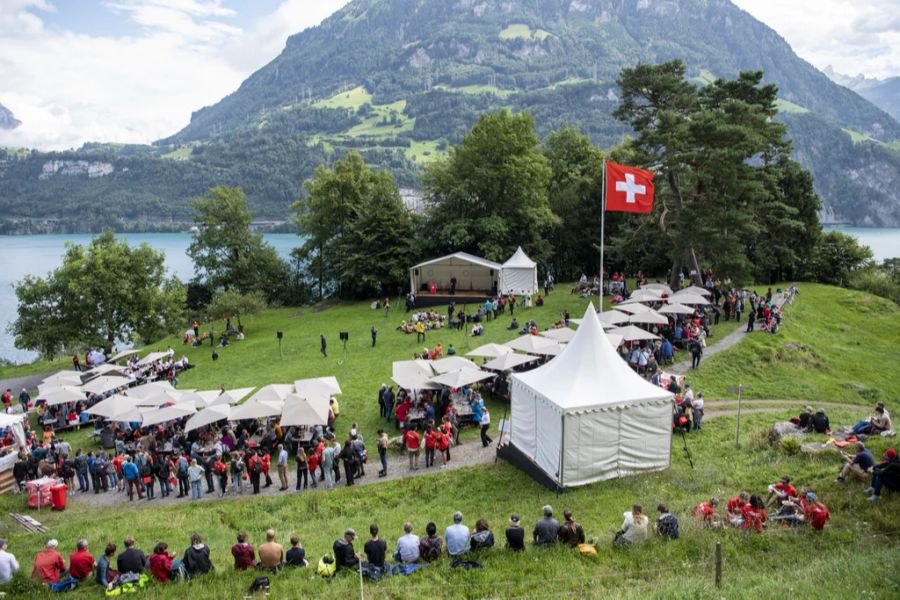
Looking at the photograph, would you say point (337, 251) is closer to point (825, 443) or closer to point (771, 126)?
point (771, 126)

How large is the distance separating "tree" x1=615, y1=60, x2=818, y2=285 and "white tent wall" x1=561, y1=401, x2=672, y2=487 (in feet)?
60.6

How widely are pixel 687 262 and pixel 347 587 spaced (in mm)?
29593

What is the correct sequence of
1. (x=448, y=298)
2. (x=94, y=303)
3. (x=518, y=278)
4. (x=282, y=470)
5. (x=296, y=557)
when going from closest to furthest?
1. (x=296, y=557)
2. (x=282, y=470)
3. (x=94, y=303)
4. (x=518, y=278)
5. (x=448, y=298)

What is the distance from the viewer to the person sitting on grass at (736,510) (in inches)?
388

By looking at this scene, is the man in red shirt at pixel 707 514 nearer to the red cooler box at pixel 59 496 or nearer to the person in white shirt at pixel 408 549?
the person in white shirt at pixel 408 549

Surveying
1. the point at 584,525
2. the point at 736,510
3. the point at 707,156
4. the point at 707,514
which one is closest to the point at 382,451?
the point at 584,525

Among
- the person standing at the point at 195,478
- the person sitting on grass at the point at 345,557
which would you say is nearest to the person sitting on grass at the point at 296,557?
the person sitting on grass at the point at 345,557

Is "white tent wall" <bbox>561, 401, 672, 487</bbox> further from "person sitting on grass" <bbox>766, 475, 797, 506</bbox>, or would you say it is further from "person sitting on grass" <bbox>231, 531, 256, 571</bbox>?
"person sitting on grass" <bbox>231, 531, 256, 571</bbox>

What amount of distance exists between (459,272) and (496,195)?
827 centimetres

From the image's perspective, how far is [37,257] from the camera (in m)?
131

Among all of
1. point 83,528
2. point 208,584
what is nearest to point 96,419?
point 83,528

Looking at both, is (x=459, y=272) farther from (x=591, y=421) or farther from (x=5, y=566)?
(x=5, y=566)

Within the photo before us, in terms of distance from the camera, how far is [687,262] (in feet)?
108

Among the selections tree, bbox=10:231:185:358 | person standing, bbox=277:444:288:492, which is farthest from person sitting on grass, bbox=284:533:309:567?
tree, bbox=10:231:185:358
